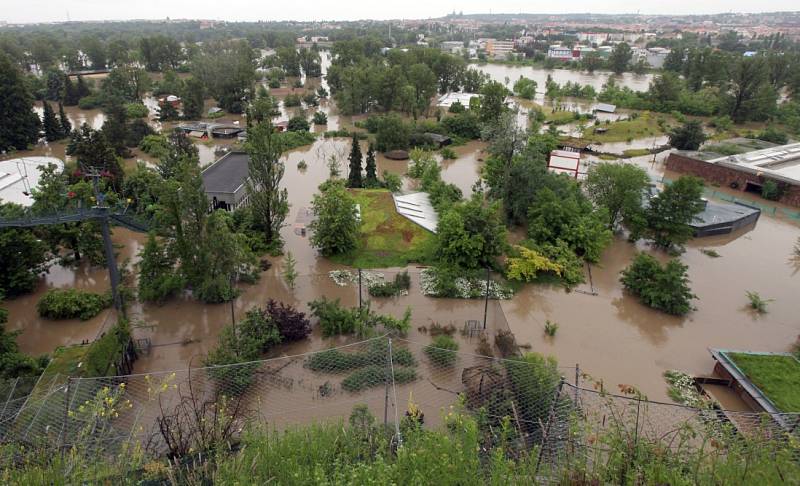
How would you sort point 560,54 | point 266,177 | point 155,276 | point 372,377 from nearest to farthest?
point 372,377
point 155,276
point 266,177
point 560,54

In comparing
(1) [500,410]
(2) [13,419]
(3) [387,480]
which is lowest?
(1) [500,410]

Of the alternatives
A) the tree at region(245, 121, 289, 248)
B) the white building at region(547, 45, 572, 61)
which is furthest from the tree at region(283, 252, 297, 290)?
the white building at region(547, 45, 572, 61)

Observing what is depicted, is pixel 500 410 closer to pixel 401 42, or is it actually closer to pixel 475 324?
pixel 475 324

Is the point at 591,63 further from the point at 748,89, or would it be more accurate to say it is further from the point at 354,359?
the point at 354,359

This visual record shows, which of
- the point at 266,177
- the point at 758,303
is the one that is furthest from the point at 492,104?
the point at 758,303

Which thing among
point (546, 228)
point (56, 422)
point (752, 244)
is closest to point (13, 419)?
point (56, 422)

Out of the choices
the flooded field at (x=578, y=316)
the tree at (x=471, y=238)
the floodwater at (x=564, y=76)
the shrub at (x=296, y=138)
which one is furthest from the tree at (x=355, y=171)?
the floodwater at (x=564, y=76)

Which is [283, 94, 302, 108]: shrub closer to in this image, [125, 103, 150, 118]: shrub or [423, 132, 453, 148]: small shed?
[125, 103, 150, 118]: shrub
